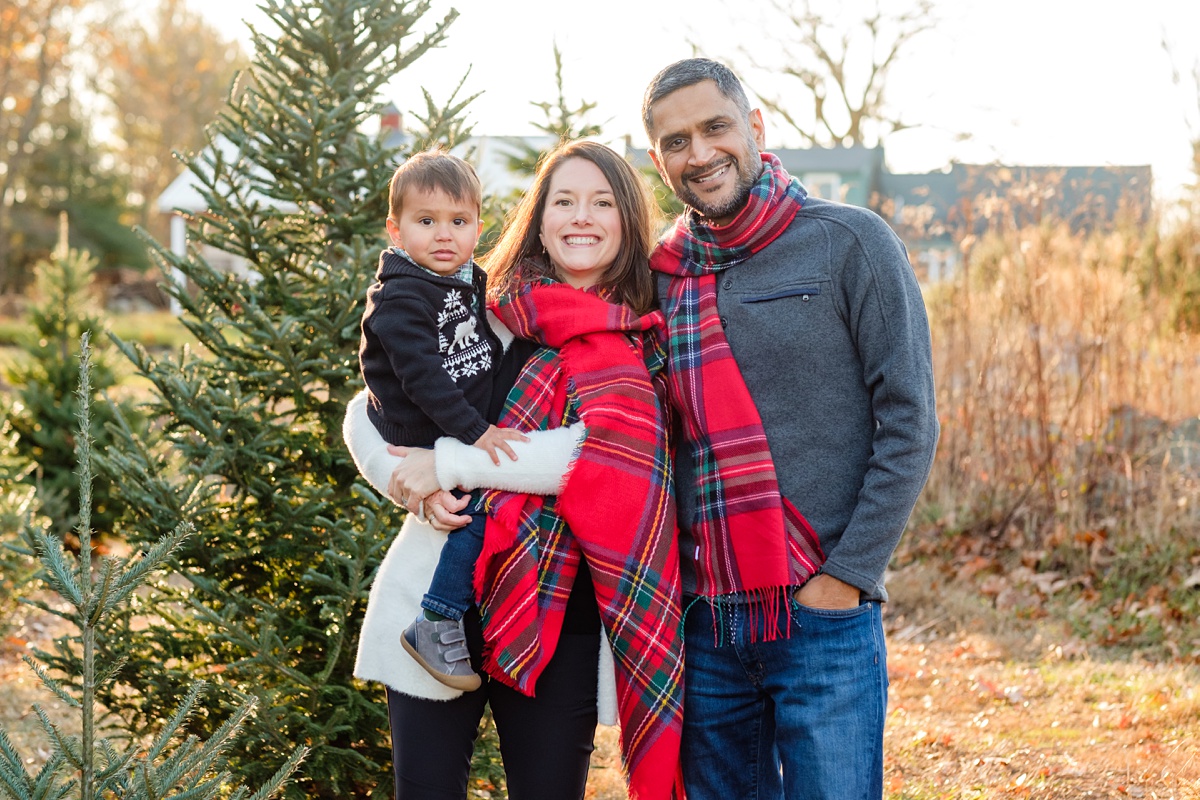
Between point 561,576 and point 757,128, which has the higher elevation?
point 757,128

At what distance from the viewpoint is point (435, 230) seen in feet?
8.23

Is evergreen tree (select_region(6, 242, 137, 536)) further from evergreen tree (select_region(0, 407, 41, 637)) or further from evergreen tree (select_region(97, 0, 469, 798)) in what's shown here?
evergreen tree (select_region(97, 0, 469, 798))

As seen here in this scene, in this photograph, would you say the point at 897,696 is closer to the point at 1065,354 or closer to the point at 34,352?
the point at 1065,354

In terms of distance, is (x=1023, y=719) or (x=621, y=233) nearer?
(x=621, y=233)

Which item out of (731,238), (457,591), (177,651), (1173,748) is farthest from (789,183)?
(1173,748)

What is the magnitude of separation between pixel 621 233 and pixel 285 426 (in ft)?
4.98

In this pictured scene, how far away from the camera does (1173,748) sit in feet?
13.5

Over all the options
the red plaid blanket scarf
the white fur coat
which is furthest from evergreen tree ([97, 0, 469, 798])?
the red plaid blanket scarf

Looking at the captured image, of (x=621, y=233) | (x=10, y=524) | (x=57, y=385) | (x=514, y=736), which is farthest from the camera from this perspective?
(x=57, y=385)

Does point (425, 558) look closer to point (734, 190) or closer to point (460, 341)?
point (460, 341)

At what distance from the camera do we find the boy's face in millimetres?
2508

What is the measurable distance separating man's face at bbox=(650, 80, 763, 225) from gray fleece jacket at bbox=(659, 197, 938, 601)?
6.1 inches

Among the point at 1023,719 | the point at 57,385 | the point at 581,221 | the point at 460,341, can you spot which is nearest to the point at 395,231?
the point at 460,341

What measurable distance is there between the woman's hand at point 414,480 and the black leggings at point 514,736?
0.31 m
